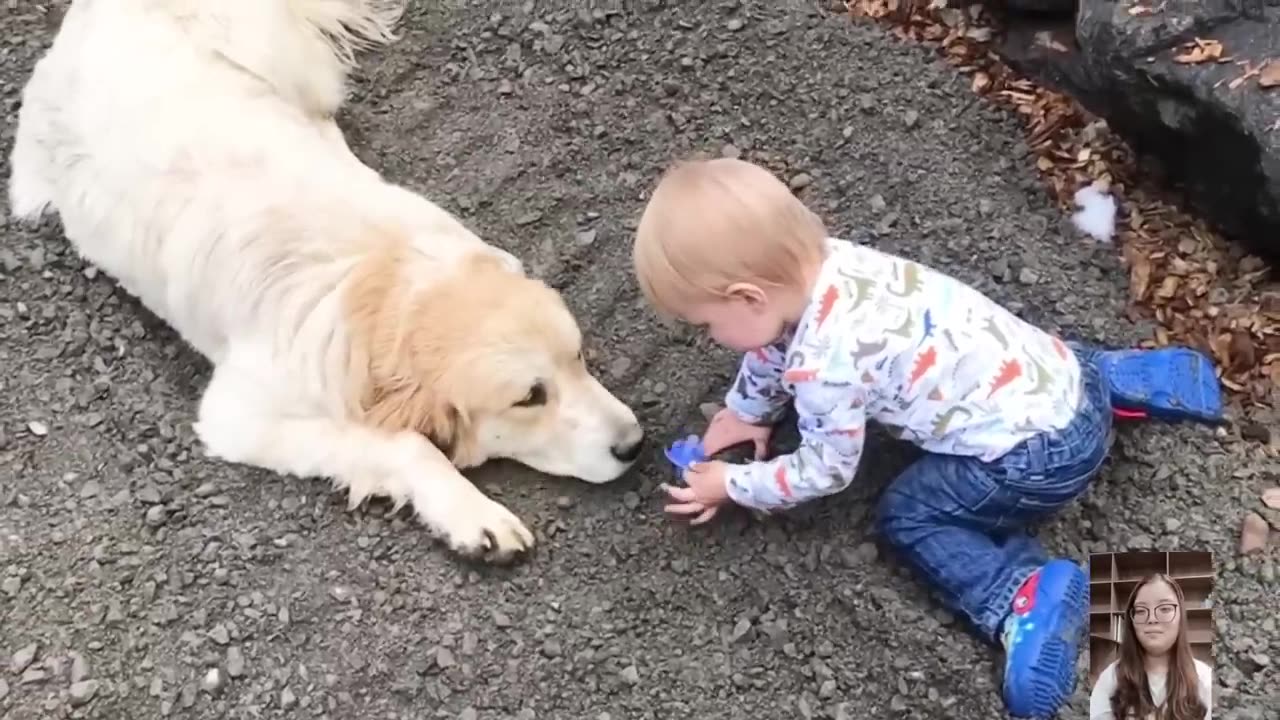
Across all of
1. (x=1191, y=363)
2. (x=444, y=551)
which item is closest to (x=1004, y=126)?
(x=1191, y=363)

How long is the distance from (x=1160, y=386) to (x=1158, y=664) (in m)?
0.66

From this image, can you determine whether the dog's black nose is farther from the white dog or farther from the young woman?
the young woman

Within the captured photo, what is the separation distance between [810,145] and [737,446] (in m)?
0.89

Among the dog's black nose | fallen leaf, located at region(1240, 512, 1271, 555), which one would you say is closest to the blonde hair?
the dog's black nose

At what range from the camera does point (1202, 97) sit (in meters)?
2.68

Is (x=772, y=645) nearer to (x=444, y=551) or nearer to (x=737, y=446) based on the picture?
(x=737, y=446)

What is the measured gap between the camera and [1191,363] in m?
2.54

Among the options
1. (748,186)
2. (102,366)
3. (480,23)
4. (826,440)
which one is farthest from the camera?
(480,23)

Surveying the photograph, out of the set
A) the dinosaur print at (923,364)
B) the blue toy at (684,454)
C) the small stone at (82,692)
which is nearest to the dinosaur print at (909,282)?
the dinosaur print at (923,364)

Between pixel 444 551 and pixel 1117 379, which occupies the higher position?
pixel 1117 379

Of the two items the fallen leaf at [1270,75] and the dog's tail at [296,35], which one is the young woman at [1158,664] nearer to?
the fallen leaf at [1270,75]

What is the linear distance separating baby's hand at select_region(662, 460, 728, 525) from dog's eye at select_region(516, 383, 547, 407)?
12.4 inches

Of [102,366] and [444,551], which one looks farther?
[102,366]

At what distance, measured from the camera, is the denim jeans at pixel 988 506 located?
7.47ft
